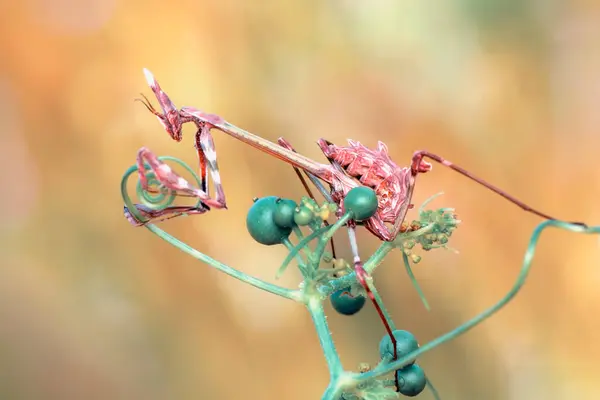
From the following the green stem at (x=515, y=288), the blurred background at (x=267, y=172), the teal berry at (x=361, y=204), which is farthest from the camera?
the blurred background at (x=267, y=172)

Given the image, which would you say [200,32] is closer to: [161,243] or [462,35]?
[161,243]

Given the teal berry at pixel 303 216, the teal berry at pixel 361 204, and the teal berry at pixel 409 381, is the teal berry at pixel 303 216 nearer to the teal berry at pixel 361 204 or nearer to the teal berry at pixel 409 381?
the teal berry at pixel 361 204

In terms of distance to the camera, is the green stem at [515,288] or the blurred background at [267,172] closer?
the green stem at [515,288]

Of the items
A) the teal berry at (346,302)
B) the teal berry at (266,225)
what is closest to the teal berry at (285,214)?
the teal berry at (266,225)

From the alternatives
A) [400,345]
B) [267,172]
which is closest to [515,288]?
[400,345]

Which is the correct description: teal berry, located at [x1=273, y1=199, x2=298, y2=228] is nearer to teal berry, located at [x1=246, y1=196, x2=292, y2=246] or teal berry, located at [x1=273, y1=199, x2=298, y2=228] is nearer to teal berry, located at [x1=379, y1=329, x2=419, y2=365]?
teal berry, located at [x1=246, y1=196, x2=292, y2=246]

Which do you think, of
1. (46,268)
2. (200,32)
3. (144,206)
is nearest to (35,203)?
Answer: (46,268)

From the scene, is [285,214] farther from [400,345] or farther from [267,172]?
[267,172]
